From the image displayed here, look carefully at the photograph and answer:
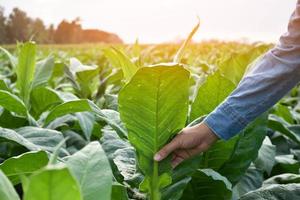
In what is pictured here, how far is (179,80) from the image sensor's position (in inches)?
37.9

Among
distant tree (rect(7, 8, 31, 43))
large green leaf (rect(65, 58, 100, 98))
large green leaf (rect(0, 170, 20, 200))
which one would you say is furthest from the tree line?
large green leaf (rect(0, 170, 20, 200))

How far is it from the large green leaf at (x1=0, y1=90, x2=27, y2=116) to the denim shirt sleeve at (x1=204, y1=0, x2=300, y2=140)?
1.83 ft

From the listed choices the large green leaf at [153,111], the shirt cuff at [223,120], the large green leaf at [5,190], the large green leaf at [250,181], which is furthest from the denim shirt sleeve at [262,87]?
the large green leaf at [5,190]

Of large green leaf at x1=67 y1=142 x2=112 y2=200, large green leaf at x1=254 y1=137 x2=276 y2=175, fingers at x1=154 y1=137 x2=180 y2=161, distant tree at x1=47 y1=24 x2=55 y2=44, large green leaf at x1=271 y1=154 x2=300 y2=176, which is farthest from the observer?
distant tree at x1=47 y1=24 x2=55 y2=44

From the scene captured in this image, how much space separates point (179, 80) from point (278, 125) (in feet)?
3.45

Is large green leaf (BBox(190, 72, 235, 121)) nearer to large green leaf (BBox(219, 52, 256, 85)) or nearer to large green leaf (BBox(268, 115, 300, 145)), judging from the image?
large green leaf (BBox(219, 52, 256, 85))

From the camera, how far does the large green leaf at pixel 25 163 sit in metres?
0.93

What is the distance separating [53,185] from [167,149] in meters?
0.50

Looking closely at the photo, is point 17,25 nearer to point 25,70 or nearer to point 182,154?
point 25,70

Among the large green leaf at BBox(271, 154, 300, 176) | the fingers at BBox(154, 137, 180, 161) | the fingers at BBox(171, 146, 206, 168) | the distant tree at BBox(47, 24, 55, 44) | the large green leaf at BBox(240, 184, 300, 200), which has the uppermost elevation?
the fingers at BBox(154, 137, 180, 161)

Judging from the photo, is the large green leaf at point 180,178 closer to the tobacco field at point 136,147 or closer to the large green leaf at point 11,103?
the tobacco field at point 136,147

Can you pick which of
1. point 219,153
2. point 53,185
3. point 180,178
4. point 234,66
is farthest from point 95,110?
point 234,66

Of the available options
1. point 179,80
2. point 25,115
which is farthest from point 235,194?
point 25,115

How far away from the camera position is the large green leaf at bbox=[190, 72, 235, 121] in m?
1.22
